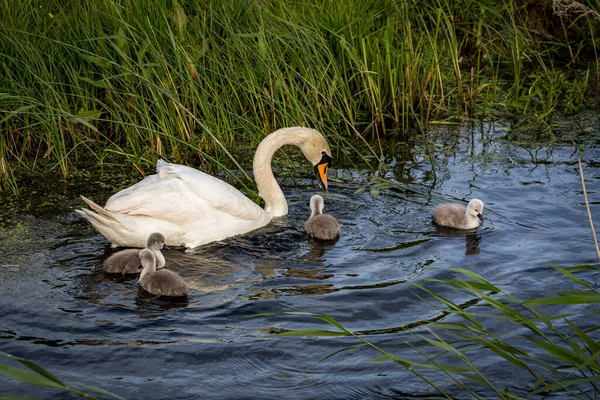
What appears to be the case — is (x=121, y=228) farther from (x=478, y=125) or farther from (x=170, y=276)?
(x=478, y=125)

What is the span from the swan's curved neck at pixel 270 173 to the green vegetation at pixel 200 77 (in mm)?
207

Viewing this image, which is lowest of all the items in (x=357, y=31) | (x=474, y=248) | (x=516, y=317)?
(x=474, y=248)

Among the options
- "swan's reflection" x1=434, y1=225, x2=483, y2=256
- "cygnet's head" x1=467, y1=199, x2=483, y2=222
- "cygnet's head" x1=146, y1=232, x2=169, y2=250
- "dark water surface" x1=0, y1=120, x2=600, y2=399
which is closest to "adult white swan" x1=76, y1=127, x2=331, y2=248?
"dark water surface" x1=0, y1=120, x2=600, y2=399

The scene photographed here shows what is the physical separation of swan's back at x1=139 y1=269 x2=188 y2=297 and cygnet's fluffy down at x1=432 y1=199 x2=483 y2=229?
253cm

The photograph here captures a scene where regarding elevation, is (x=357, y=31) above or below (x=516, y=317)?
above

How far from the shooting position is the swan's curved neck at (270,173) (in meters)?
8.12

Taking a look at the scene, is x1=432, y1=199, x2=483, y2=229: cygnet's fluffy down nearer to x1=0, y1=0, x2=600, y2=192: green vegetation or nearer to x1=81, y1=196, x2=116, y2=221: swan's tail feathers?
x1=0, y1=0, x2=600, y2=192: green vegetation

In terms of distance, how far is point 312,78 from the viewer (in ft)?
29.1

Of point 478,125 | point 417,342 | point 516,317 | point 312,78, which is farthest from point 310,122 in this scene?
point 516,317

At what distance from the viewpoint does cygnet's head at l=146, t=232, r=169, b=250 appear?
264 inches

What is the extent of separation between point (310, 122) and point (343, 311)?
3887 millimetres

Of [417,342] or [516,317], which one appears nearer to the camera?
[516,317]

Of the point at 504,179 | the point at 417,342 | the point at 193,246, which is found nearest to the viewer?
the point at 417,342

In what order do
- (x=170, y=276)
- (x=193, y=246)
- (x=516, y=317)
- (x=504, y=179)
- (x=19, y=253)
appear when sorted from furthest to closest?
A: (x=504, y=179)
(x=193, y=246)
(x=19, y=253)
(x=170, y=276)
(x=516, y=317)
